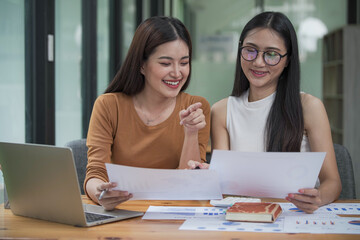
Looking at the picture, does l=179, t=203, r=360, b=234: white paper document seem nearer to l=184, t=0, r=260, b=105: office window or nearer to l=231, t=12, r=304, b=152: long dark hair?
l=231, t=12, r=304, b=152: long dark hair

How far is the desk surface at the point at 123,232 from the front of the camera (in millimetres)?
1276

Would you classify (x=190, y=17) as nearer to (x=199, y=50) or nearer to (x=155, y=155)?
(x=199, y=50)

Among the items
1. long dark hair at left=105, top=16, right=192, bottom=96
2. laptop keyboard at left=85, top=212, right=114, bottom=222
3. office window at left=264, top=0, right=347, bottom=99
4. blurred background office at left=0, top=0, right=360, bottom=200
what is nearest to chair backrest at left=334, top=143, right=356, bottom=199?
blurred background office at left=0, top=0, right=360, bottom=200

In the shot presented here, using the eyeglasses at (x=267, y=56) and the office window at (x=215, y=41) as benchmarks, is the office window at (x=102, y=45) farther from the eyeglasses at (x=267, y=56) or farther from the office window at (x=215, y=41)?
the office window at (x=215, y=41)

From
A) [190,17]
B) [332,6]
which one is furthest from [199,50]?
[332,6]

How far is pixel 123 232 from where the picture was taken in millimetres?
1339

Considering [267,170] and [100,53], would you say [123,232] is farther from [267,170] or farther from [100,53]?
[100,53]

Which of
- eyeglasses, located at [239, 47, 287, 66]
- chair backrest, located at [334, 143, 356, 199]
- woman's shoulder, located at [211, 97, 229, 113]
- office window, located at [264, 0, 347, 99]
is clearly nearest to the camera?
eyeglasses, located at [239, 47, 287, 66]

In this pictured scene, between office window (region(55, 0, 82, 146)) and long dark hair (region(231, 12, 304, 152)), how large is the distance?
1.13m

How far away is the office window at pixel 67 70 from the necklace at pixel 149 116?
2.43 ft

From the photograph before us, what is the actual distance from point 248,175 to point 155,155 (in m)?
0.65

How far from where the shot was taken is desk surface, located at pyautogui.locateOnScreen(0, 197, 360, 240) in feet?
4.19

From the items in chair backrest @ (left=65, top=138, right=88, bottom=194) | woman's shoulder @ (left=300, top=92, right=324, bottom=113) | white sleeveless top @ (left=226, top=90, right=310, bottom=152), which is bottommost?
chair backrest @ (left=65, top=138, right=88, bottom=194)

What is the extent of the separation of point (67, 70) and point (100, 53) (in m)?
0.77
